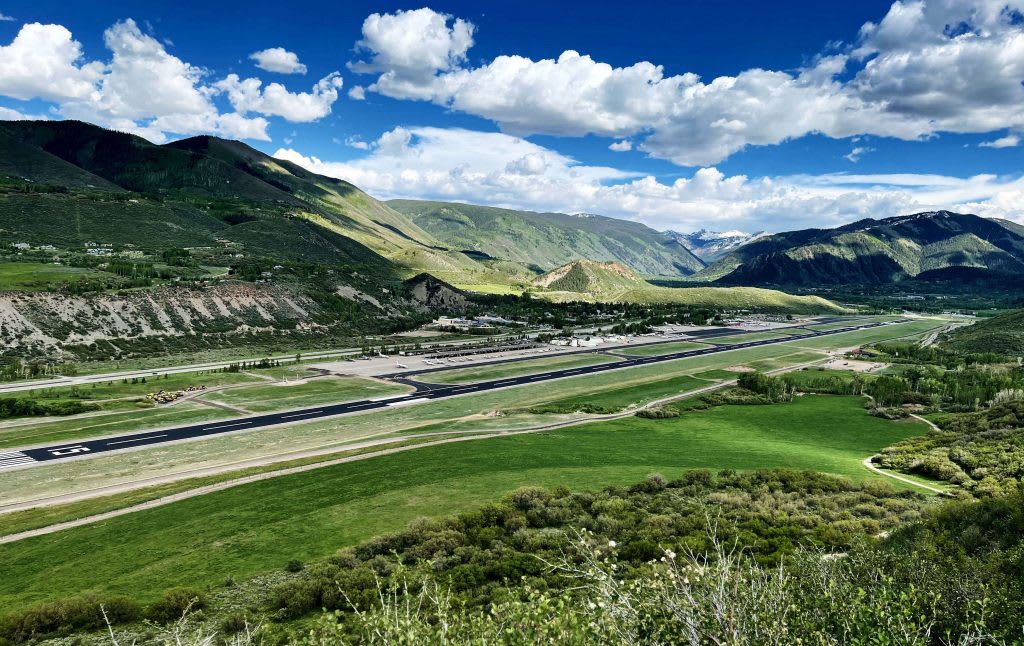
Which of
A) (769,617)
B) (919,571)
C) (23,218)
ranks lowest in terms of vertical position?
(919,571)

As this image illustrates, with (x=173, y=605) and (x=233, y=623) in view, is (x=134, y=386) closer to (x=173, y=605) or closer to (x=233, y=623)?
(x=173, y=605)

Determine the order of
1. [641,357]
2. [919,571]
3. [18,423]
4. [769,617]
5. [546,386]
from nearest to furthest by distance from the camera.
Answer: [769,617] < [919,571] < [18,423] < [546,386] < [641,357]

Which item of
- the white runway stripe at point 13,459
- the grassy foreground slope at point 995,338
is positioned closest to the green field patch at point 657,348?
the grassy foreground slope at point 995,338

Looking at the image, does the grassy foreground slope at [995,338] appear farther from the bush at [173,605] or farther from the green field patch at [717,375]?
the bush at [173,605]

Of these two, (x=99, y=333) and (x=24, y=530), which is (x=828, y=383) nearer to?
(x=24, y=530)

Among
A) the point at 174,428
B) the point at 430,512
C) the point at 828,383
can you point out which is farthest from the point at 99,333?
the point at 828,383

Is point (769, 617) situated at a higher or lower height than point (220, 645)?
higher

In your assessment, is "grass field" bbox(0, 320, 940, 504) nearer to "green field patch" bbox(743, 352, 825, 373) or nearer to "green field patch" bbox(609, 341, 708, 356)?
"green field patch" bbox(743, 352, 825, 373)
